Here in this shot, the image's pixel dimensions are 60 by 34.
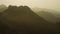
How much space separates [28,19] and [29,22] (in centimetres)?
3

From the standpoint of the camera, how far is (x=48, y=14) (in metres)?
0.90

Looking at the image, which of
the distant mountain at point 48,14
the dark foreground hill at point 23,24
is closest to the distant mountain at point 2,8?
the dark foreground hill at point 23,24

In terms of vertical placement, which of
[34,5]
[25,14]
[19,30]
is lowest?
[19,30]

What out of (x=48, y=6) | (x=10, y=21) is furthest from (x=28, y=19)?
(x=48, y=6)

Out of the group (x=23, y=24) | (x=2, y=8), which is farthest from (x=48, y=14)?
(x=2, y=8)

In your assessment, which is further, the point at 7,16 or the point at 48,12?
the point at 48,12

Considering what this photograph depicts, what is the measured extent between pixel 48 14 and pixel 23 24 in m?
0.27

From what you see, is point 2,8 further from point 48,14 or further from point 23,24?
point 48,14

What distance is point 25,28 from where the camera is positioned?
0.75m

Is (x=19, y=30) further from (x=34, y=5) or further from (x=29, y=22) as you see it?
(x=34, y=5)

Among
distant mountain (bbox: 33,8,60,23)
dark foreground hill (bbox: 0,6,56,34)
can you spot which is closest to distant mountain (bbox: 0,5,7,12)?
dark foreground hill (bbox: 0,6,56,34)

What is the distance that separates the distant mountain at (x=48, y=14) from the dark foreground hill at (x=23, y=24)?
2.2 inches

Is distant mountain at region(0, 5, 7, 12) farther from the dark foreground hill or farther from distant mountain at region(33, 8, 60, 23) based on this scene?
distant mountain at region(33, 8, 60, 23)

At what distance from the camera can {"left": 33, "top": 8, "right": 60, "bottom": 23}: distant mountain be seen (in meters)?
0.87
